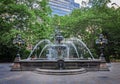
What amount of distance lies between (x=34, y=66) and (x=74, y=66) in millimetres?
3576

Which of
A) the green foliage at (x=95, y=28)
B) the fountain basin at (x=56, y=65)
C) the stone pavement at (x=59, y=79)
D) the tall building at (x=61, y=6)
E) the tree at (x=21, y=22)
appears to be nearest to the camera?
the stone pavement at (x=59, y=79)

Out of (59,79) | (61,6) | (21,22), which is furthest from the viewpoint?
(61,6)

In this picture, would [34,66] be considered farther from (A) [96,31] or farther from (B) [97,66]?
(A) [96,31]

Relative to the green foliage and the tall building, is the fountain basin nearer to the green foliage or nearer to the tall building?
the green foliage

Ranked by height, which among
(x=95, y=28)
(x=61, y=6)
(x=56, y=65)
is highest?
(x=61, y=6)

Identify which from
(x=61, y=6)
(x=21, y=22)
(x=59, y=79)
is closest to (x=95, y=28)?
(x=21, y=22)

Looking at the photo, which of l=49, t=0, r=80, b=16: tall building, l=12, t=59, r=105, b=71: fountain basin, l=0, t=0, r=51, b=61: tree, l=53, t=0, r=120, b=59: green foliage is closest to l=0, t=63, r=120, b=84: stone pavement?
l=12, t=59, r=105, b=71: fountain basin

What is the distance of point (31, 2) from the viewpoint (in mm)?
31953

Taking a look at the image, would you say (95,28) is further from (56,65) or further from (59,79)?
(59,79)

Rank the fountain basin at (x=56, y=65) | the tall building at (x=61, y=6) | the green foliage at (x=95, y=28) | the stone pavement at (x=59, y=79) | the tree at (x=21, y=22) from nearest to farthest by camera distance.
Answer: the stone pavement at (x=59, y=79) < the fountain basin at (x=56, y=65) < the tree at (x=21, y=22) < the green foliage at (x=95, y=28) < the tall building at (x=61, y=6)

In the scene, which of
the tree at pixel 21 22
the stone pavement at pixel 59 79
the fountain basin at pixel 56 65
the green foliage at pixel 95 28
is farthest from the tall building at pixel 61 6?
the stone pavement at pixel 59 79

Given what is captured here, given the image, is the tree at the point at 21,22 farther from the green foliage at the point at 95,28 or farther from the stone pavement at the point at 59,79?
the stone pavement at the point at 59,79

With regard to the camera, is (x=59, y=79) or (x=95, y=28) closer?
(x=59, y=79)

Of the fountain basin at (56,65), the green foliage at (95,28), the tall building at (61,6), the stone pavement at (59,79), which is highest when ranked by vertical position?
the tall building at (61,6)
